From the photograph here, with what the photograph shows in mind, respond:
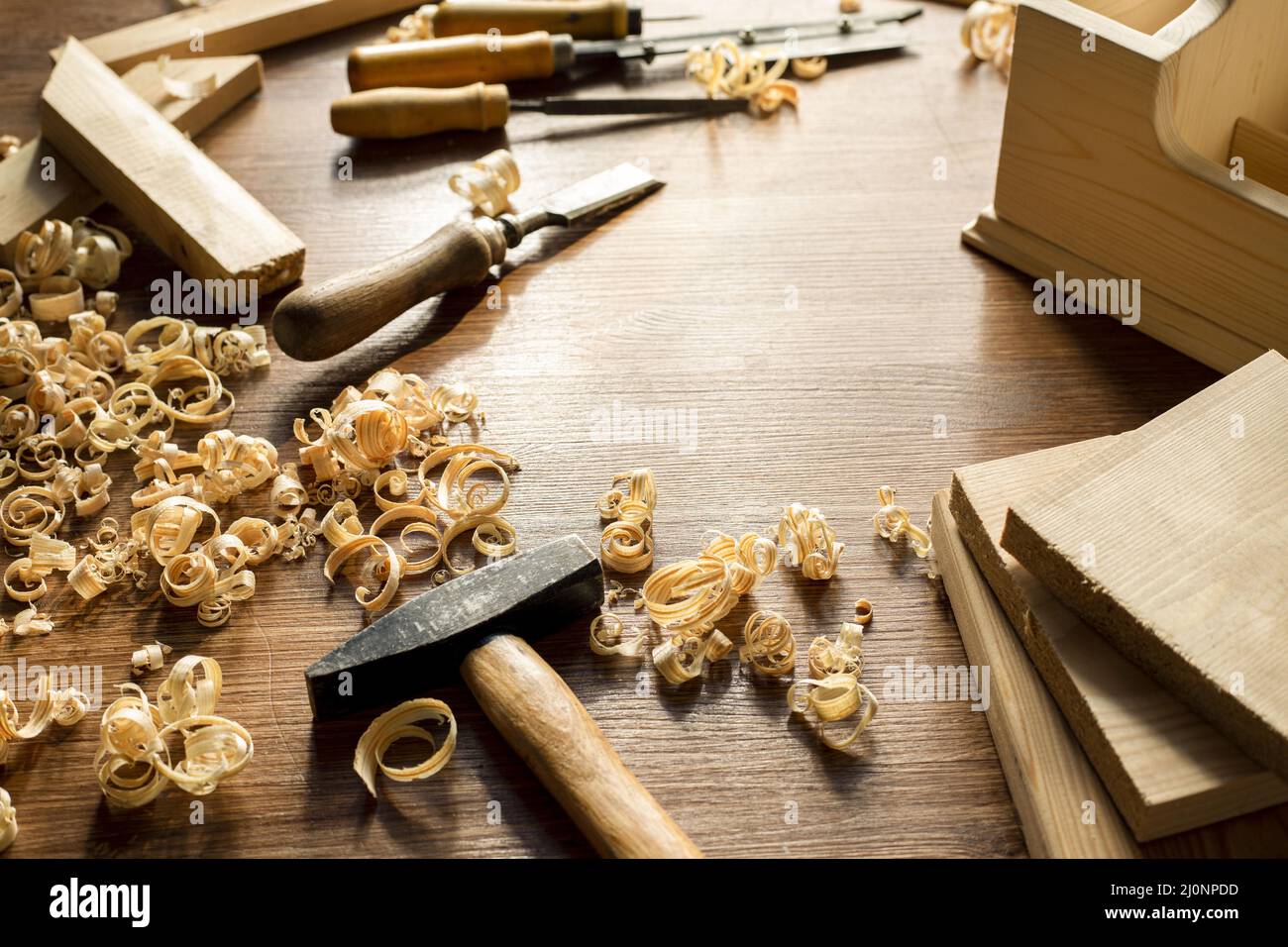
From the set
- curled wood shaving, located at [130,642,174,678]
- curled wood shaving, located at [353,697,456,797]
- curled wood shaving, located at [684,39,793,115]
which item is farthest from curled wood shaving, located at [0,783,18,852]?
curled wood shaving, located at [684,39,793,115]

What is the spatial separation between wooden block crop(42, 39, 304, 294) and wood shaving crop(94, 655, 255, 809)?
56 centimetres

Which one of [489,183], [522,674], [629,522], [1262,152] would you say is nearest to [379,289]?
[489,183]

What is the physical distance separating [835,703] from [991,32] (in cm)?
119

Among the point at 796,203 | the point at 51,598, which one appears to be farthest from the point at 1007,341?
the point at 51,598

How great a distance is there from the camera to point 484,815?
893mm

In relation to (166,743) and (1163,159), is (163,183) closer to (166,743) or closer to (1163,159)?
(166,743)

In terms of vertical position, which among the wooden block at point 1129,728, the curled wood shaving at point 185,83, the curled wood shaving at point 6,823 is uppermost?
the curled wood shaving at point 185,83

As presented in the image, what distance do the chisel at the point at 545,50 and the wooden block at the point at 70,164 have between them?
0.57 feet

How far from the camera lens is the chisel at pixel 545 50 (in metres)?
1.67

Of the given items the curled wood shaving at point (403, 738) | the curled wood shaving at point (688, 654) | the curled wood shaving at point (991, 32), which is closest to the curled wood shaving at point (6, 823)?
the curled wood shaving at point (403, 738)

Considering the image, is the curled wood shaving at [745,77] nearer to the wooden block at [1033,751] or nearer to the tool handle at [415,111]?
the tool handle at [415,111]

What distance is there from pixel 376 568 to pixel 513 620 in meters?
0.18

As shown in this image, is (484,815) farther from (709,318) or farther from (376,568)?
(709,318)

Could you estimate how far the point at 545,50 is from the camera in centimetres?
170
